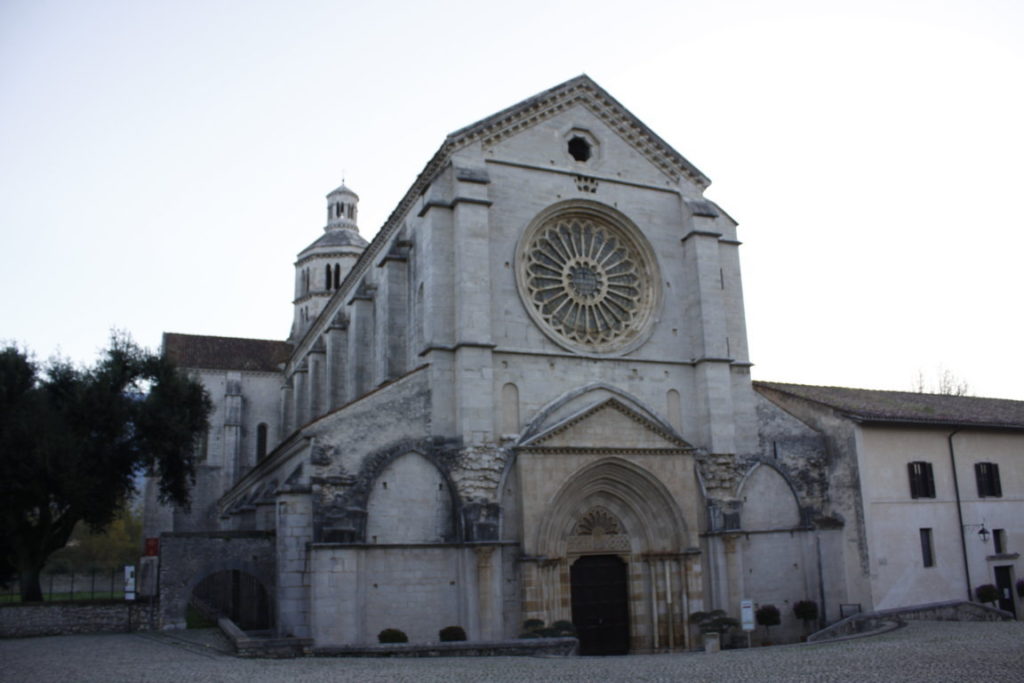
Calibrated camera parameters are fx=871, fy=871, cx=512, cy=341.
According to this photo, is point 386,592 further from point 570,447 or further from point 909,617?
point 909,617

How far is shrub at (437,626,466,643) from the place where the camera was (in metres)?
23.6

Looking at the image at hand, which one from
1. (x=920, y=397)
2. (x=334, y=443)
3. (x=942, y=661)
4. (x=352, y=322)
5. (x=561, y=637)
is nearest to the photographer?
(x=942, y=661)

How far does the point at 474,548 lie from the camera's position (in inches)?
977

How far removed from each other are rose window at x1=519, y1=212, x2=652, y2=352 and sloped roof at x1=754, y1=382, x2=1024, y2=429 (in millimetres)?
7184

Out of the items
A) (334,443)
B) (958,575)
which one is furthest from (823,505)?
(334,443)

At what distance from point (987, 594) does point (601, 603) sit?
47.2 ft

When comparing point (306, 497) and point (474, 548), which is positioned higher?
point (306, 497)

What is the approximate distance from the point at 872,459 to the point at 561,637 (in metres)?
A: 14.2

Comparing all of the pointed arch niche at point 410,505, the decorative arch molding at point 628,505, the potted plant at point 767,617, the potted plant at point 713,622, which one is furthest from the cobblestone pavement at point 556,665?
the decorative arch molding at point 628,505

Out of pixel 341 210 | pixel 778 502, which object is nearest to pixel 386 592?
pixel 778 502

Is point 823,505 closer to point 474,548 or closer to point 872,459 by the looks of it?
point 872,459

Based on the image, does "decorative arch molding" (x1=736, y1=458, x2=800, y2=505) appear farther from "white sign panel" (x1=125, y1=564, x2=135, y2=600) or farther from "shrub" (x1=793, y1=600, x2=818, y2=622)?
"white sign panel" (x1=125, y1=564, x2=135, y2=600)

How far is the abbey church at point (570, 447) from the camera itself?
24688mm

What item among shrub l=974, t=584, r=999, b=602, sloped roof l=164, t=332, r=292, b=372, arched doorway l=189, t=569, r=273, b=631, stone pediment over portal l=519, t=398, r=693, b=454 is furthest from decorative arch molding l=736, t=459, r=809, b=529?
sloped roof l=164, t=332, r=292, b=372
